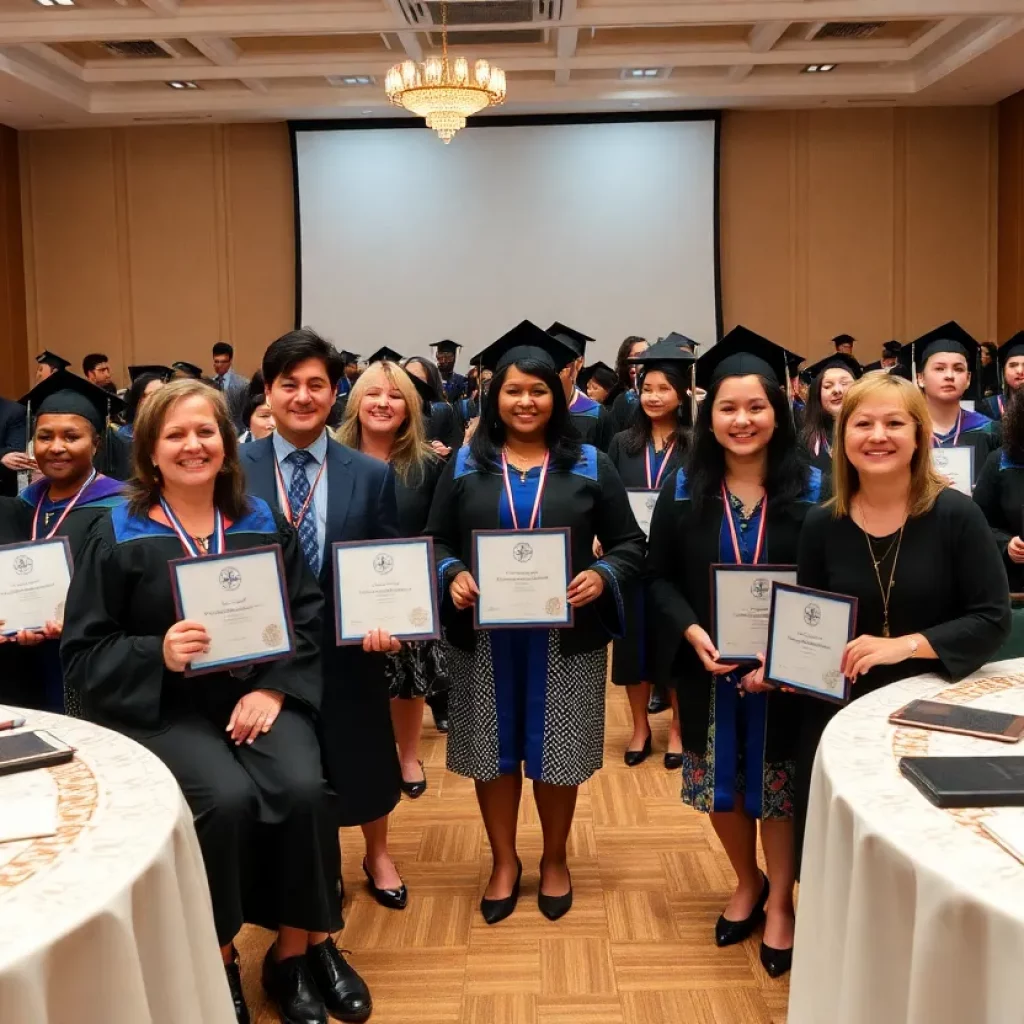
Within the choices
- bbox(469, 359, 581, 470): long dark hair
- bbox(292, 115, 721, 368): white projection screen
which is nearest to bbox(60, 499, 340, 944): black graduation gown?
bbox(469, 359, 581, 470): long dark hair

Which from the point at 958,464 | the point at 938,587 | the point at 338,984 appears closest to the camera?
the point at 938,587

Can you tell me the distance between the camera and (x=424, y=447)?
15.0 ft

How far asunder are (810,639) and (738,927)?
1.17 metres

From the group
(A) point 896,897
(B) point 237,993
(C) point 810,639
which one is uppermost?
(C) point 810,639

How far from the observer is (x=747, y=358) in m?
3.29

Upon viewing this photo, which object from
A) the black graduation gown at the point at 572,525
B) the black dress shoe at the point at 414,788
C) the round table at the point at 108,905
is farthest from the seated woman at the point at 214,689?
the black dress shoe at the point at 414,788

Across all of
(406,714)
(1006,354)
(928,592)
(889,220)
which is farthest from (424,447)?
(889,220)

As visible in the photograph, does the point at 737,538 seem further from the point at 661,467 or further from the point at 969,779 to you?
the point at 661,467

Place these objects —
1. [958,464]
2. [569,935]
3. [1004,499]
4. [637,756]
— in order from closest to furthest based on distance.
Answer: [569,935], [1004,499], [958,464], [637,756]

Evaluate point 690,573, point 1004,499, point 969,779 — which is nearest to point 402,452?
point 690,573

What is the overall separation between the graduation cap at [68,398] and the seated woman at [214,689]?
75cm

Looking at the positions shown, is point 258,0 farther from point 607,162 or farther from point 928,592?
point 928,592

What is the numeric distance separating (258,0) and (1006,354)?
7231mm

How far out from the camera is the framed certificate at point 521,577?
11.1 ft
